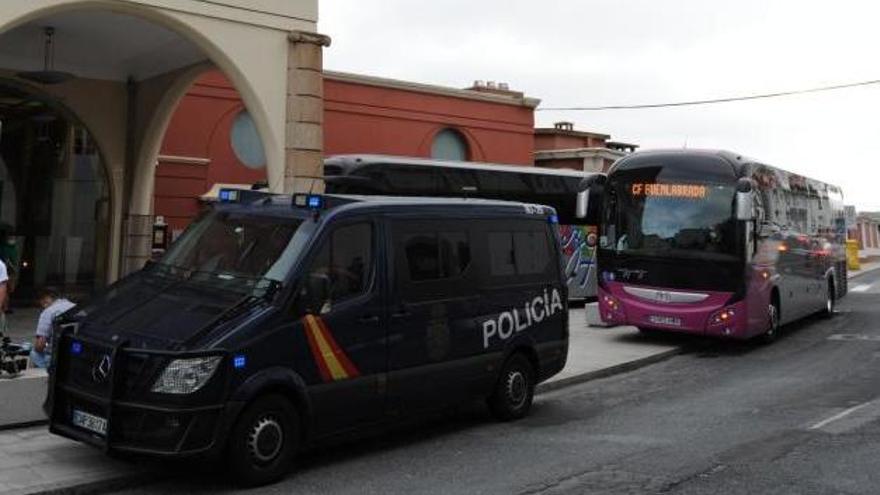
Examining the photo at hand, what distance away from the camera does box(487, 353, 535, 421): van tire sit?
8734 mm

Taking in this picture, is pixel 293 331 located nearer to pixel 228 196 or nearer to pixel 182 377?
pixel 182 377

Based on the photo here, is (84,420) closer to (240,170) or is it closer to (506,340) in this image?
(506,340)

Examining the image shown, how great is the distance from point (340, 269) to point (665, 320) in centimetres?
838

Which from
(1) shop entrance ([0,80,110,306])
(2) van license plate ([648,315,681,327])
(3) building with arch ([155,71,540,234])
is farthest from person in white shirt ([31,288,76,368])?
(3) building with arch ([155,71,540,234])

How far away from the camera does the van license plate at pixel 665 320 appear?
46.1ft

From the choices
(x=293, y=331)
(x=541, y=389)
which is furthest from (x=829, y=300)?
(x=293, y=331)

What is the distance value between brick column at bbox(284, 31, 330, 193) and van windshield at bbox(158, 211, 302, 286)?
5.33 m

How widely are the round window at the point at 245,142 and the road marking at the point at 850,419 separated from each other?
14479 millimetres

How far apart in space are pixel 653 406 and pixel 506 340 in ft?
7.33

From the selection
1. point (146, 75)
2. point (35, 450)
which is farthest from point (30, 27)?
point (35, 450)

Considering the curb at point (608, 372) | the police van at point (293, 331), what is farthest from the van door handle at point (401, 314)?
the curb at point (608, 372)

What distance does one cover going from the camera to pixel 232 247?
23.6ft

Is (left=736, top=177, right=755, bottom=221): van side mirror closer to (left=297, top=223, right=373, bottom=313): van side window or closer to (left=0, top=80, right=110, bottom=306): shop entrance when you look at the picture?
(left=297, top=223, right=373, bottom=313): van side window

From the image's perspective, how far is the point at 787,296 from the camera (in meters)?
15.9
